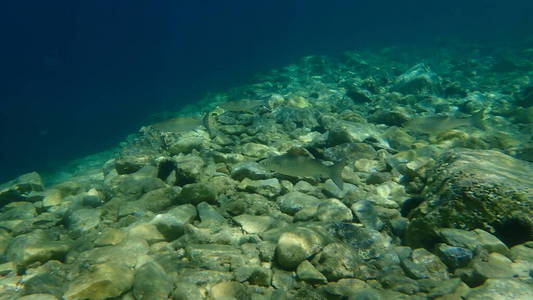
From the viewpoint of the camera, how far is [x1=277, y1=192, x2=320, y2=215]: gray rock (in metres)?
4.65

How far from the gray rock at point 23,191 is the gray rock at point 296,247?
5771 millimetres

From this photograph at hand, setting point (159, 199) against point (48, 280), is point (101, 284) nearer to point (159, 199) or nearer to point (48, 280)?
point (48, 280)

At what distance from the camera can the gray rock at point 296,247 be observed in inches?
131

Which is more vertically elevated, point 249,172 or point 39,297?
point 39,297

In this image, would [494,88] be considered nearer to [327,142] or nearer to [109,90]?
[327,142]

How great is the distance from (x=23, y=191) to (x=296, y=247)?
22.4 ft

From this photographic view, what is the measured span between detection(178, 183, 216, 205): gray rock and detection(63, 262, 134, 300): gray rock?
1776mm

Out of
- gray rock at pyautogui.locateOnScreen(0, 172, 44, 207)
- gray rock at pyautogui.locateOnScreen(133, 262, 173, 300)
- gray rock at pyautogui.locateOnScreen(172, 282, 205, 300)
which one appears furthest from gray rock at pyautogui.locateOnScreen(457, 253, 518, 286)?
gray rock at pyautogui.locateOnScreen(0, 172, 44, 207)

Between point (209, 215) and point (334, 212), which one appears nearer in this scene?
point (334, 212)

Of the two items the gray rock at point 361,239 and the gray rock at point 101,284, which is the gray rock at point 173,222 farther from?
the gray rock at point 361,239

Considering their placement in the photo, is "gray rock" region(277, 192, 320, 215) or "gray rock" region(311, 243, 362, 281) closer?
"gray rock" region(311, 243, 362, 281)

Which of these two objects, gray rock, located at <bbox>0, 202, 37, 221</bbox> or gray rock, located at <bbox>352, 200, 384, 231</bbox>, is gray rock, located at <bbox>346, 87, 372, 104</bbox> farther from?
gray rock, located at <bbox>0, 202, 37, 221</bbox>

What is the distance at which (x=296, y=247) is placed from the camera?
335 centimetres

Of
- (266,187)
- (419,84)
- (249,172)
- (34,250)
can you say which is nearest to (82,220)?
(34,250)
